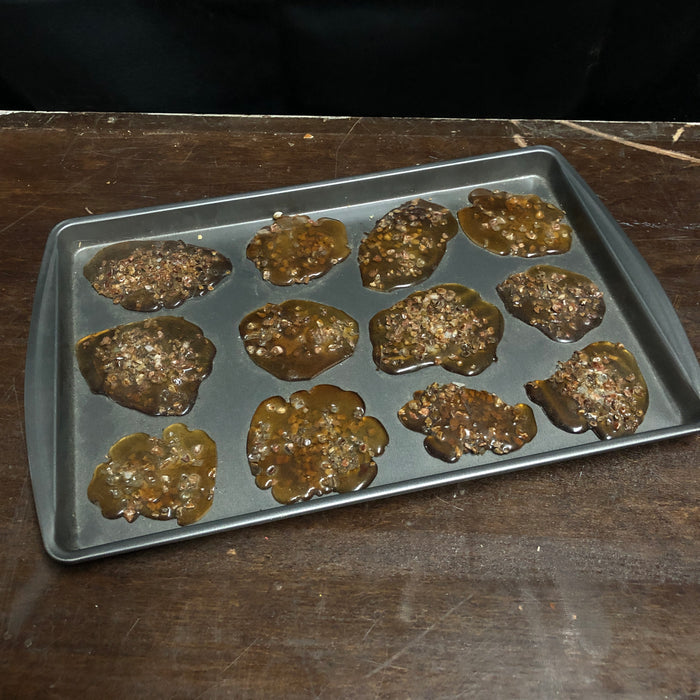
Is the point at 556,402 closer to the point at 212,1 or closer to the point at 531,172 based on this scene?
the point at 531,172

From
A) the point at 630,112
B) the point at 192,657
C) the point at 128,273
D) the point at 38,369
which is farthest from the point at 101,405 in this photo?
the point at 630,112

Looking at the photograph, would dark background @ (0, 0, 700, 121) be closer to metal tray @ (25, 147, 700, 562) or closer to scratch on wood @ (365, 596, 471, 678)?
metal tray @ (25, 147, 700, 562)

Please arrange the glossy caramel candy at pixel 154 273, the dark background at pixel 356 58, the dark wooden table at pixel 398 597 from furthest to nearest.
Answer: the dark background at pixel 356 58 → the glossy caramel candy at pixel 154 273 → the dark wooden table at pixel 398 597

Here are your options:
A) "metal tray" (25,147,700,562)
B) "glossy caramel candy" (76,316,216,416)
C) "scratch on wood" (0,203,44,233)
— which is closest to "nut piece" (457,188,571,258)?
"metal tray" (25,147,700,562)

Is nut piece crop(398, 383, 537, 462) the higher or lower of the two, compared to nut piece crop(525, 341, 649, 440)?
lower

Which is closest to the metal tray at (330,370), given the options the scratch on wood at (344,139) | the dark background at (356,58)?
Answer: the scratch on wood at (344,139)

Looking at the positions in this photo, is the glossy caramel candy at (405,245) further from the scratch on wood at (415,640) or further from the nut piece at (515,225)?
the scratch on wood at (415,640)
